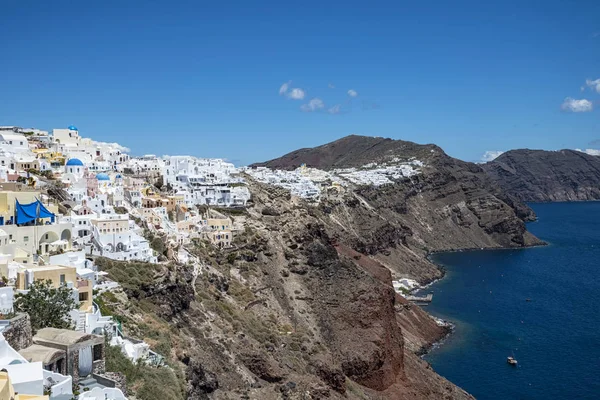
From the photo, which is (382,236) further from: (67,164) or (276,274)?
(67,164)

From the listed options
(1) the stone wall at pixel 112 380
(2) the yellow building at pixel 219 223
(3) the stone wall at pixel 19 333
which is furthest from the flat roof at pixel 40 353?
(2) the yellow building at pixel 219 223

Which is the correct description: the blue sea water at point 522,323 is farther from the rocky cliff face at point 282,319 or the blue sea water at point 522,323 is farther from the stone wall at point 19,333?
the stone wall at point 19,333

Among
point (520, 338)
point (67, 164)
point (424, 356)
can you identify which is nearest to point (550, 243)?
point (520, 338)

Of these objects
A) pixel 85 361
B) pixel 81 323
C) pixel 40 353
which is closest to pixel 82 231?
pixel 81 323

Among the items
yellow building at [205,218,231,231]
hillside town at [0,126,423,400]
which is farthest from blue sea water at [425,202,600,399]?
yellow building at [205,218,231,231]

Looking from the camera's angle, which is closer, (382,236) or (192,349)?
A: (192,349)

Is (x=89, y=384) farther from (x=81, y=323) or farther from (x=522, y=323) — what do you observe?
(x=522, y=323)
